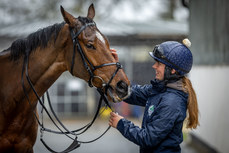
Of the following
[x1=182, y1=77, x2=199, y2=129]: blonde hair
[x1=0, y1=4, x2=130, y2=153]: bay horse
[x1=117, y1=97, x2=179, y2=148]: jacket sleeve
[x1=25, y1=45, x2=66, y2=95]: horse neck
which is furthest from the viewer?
[x1=25, y1=45, x2=66, y2=95]: horse neck

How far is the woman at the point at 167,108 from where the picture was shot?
2.11 meters

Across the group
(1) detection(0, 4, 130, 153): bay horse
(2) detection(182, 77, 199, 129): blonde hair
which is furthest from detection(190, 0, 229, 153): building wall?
(1) detection(0, 4, 130, 153): bay horse

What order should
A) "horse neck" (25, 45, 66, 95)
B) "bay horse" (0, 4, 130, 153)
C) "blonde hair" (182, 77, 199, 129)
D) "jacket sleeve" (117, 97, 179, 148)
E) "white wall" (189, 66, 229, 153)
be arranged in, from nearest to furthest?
"jacket sleeve" (117, 97, 179, 148)
"blonde hair" (182, 77, 199, 129)
"bay horse" (0, 4, 130, 153)
"horse neck" (25, 45, 66, 95)
"white wall" (189, 66, 229, 153)

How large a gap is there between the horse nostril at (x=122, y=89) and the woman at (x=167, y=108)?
0.18 meters

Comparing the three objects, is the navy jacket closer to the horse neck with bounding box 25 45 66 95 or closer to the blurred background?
the horse neck with bounding box 25 45 66 95

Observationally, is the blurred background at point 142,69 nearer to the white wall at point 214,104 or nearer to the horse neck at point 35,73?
the white wall at point 214,104

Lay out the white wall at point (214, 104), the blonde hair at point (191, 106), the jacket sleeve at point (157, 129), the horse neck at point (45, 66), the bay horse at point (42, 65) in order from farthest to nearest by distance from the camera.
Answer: the white wall at point (214, 104)
the horse neck at point (45, 66)
the bay horse at point (42, 65)
the blonde hair at point (191, 106)
the jacket sleeve at point (157, 129)

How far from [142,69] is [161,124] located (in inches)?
337

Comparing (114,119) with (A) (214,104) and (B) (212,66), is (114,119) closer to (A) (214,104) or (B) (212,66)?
(A) (214,104)

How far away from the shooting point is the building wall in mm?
4758

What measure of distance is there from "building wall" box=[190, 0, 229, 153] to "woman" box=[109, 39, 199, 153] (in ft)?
8.52

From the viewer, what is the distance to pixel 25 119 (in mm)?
2625

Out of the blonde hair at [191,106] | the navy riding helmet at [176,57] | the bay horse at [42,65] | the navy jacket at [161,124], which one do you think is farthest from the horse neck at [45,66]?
the blonde hair at [191,106]

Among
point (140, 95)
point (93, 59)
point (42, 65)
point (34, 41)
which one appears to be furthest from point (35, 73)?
point (140, 95)
